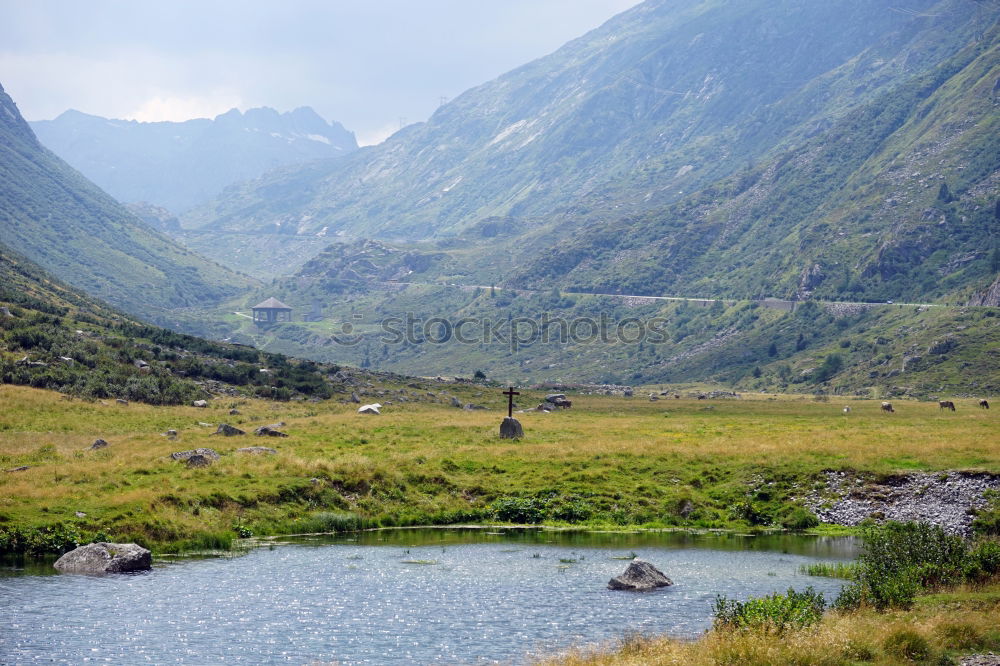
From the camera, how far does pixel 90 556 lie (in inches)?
1532

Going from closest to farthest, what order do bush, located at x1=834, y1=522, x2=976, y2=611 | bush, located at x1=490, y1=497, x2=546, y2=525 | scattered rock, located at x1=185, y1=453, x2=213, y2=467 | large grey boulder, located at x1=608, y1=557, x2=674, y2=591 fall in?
1. bush, located at x1=834, y1=522, x2=976, y2=611
2. large grey boulder, located at x1=608, y1=557, x2=674, y2=591
3. bush, located at x1=490, y1=497, x2=546, y2=525
4. scattered rock, located at x1=185, y1=453, x2=213, y2=467

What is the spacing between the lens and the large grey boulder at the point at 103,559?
38500 millimetres

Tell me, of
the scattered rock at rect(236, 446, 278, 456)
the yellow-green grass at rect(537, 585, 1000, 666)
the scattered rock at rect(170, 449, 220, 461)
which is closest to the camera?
the yellow-green grass at rect(537, 585, 1000, 666)

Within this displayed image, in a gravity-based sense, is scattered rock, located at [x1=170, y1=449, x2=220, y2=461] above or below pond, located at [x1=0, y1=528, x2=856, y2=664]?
above

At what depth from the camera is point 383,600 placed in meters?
35.2

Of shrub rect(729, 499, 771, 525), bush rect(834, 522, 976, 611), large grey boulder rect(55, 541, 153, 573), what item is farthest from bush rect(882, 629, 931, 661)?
shrub rect(729, 499, 771, 525)

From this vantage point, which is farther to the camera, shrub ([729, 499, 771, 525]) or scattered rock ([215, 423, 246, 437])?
scattered rock ([215, 423, 246, 437])

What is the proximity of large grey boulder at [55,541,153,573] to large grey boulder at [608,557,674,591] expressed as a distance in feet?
61.4

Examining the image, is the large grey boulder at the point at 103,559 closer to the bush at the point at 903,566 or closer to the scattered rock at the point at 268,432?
the bush at the point at 903,566

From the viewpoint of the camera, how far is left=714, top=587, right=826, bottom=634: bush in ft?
88.0

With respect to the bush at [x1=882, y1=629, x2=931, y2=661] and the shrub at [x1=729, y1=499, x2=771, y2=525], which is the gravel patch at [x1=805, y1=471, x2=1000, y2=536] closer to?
the shrub at [x1=729, y1=499, x2=771, y2=525]

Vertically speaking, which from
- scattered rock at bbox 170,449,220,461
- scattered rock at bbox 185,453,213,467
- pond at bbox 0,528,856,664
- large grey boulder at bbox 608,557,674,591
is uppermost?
scattered rock at bbox 170,449,220,461

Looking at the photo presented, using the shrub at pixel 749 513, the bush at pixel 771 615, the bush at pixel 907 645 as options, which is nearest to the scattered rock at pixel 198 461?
the shrub at pixel 749 513

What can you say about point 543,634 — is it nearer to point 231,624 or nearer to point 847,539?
point 231,624
